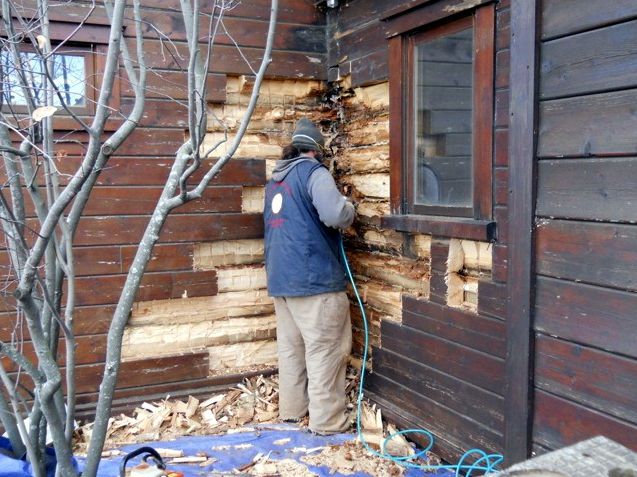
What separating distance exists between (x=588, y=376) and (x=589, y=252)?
0.55m

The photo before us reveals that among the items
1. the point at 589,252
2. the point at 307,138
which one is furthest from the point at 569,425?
the point at 307,138

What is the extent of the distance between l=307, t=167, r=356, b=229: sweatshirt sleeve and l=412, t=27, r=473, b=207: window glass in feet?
1.63

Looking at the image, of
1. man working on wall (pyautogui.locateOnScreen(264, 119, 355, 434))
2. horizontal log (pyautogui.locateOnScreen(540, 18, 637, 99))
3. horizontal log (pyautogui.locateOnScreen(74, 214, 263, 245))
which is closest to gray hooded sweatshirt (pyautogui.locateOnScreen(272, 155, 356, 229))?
man working on wall (pyautogui.locateOnScreen(264, 119, 355, 434))

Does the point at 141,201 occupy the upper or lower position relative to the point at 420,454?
upper

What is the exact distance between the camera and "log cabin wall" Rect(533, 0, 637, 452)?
2541 mm

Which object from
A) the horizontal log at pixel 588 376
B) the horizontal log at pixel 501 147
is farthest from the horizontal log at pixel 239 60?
the horizontal log at pixel 588 376

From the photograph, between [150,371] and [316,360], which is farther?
[150,371]

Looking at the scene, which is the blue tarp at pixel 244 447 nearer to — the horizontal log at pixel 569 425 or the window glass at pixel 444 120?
the horizontal log at pixel 569 425

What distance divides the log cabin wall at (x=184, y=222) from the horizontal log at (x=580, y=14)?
266 cm

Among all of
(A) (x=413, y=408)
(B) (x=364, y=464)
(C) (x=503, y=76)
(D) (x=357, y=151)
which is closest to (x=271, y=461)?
(B) (x=364, y=464)

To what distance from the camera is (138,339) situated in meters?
4.86

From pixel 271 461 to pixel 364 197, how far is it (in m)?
2.07

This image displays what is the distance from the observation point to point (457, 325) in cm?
382

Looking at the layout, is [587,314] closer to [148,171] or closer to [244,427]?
[244,427]
